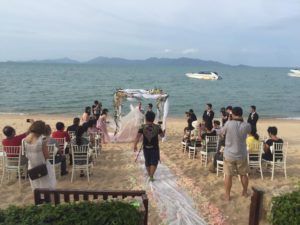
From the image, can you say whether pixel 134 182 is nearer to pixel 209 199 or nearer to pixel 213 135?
pixel 209 199

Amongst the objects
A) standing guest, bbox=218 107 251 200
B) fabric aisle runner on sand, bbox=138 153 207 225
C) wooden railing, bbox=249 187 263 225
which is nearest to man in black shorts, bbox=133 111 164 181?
fabric aisle runner on sand, bbox=138 153 207 225

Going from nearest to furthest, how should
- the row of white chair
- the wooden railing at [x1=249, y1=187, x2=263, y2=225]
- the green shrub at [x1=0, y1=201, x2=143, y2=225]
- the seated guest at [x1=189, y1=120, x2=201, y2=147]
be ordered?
the green shrub at [x1=0, y1=201, x2=143, y2=225] → the wooden railing at [x1=249, y1=187, x2=263, y2=225] → the row of white chair → the seated guest at [x1=189, y1=120, x2=201, y2=147]

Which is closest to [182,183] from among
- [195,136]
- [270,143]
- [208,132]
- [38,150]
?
[270,143]

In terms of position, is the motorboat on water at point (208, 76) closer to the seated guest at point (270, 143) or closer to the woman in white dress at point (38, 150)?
the seated guest at point (270, 143)

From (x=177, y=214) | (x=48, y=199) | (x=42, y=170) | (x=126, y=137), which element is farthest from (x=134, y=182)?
(x=126, y=137)

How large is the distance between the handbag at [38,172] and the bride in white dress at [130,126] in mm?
8973

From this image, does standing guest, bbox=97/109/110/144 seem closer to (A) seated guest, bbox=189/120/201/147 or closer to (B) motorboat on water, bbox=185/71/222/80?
(A) seated guest, bbox=189/120/201/147

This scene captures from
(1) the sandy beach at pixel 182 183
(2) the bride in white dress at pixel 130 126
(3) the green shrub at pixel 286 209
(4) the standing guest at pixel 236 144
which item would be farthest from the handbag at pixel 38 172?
(2) the bride in white dress at pixel 130 126

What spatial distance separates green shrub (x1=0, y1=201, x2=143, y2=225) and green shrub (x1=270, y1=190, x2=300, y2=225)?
6.36 feet

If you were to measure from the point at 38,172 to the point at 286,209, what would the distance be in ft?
13.1

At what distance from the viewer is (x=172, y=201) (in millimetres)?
7914

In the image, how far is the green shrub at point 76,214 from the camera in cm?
423

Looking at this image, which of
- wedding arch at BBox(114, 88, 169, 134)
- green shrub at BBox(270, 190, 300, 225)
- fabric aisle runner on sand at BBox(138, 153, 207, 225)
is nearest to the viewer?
green shrub at BBox(270, 190, 300, 225)

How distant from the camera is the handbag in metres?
6.66
